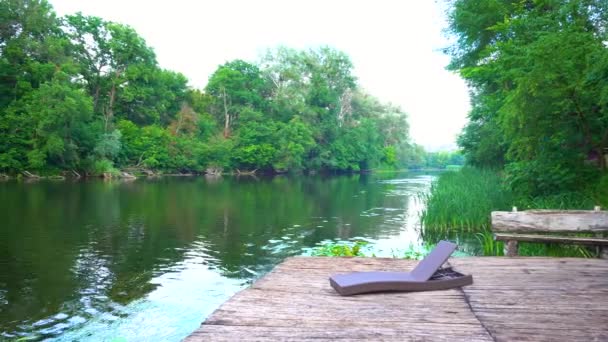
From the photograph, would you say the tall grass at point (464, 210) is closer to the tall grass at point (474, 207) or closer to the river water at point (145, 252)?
the tall grass at point (474, 207)

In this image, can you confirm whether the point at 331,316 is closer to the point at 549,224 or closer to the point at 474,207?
the point at 549,224

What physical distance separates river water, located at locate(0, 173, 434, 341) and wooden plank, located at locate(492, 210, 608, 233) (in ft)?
14.0

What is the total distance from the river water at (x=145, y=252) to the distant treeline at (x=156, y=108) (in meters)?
18.8

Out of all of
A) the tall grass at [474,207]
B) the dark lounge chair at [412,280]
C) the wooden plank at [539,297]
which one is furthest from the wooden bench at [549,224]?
the tall grass at [474,207]

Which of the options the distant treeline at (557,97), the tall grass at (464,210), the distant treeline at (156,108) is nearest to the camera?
the distant treeline at (557,97)

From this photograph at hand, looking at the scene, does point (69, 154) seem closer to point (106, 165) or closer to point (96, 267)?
point (106, 165)

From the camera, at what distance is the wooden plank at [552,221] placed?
19.1 ft

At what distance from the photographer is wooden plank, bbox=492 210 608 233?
19.1 feet

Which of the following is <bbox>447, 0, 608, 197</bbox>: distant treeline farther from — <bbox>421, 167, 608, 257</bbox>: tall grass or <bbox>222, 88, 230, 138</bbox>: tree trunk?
<bbox>222, 88, 230, 138</bbox>: tree trunk

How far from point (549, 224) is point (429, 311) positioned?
364cm

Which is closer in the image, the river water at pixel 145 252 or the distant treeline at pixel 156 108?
the river water at pixel 145 252

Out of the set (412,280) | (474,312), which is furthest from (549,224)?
(474,312)

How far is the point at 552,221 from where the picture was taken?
590 cm

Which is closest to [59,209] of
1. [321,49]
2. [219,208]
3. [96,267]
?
[219,208]
